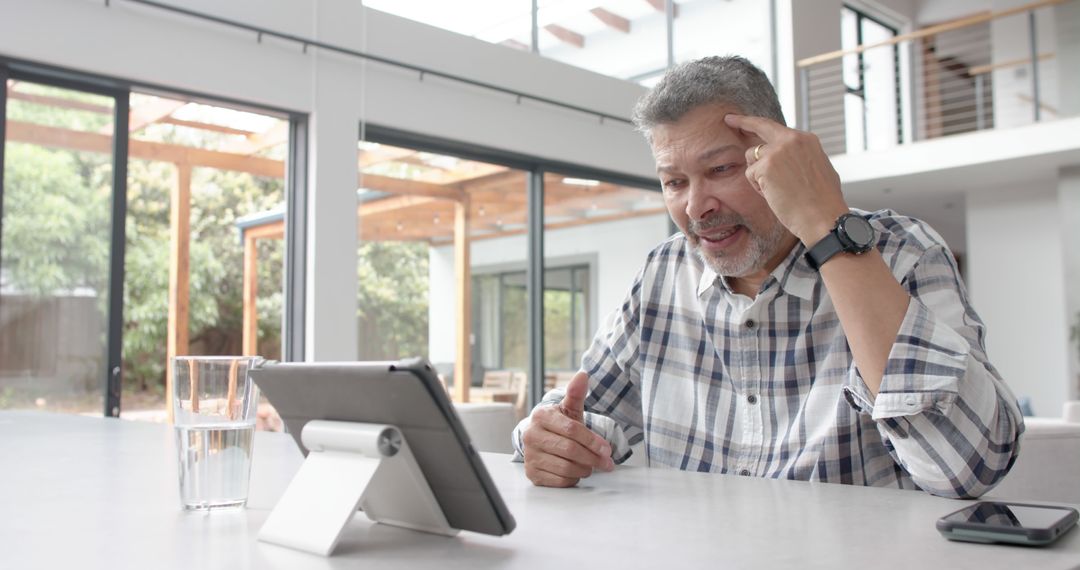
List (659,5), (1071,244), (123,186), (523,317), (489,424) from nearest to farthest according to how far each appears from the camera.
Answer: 1. (489,424)
2. (123,186)
3. (523,317)
4. (659,5)
5. (1071,244)

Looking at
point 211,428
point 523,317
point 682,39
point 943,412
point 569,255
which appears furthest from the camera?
point 682,39

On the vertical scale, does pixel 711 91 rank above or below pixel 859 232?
above

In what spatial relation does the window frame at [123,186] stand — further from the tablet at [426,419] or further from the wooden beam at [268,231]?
the tablet at [426,419]

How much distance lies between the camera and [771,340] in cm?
134

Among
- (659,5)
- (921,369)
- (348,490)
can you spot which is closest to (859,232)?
(921,369)

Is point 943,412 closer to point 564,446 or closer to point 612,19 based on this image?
point 564,446

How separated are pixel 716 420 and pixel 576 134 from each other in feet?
16.1

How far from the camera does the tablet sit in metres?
0.61

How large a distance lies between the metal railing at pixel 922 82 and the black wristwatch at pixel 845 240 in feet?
22.2

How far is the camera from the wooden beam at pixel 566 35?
21.1 feet

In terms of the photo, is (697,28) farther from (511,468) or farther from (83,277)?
(511,468)

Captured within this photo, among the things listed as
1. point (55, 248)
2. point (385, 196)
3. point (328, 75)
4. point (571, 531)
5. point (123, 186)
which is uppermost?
point (328, 75)

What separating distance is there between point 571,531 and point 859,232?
0.56m

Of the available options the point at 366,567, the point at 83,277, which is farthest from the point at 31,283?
the point at 366,567
